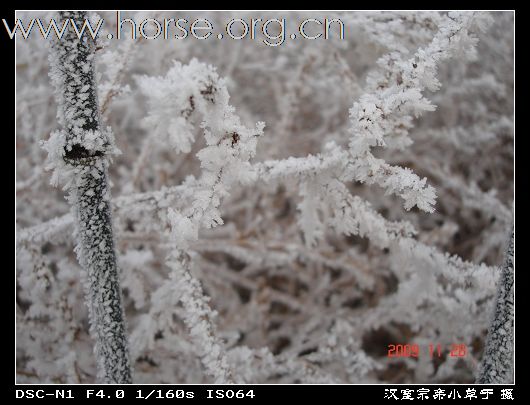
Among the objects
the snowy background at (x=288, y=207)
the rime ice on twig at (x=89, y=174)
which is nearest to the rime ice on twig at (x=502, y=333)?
the snowy background at (x=288, y=207)

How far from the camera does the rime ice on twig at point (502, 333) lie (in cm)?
81

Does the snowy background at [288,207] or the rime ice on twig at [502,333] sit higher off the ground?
the snowy background at [288,207]

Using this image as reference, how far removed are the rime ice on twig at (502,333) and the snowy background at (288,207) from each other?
112mm

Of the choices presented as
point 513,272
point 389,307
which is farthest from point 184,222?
point 389,307

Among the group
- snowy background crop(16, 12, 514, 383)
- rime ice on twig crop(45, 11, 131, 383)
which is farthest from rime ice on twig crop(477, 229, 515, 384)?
rime ice on twig crop(45, 11, 131, 383)

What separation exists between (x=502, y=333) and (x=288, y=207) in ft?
4.46

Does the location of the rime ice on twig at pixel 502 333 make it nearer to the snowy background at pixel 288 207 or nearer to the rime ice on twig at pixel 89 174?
the snowy background at pixel 288 207

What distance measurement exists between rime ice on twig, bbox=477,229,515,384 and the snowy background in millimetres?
112

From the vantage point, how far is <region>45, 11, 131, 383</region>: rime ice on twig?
26.8 inches

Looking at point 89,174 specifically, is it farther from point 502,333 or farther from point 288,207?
point 288,207

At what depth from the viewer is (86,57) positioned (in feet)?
2.26

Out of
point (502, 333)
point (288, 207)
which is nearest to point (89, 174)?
point (502, 333)

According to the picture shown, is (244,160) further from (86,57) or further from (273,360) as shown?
(273,360)
